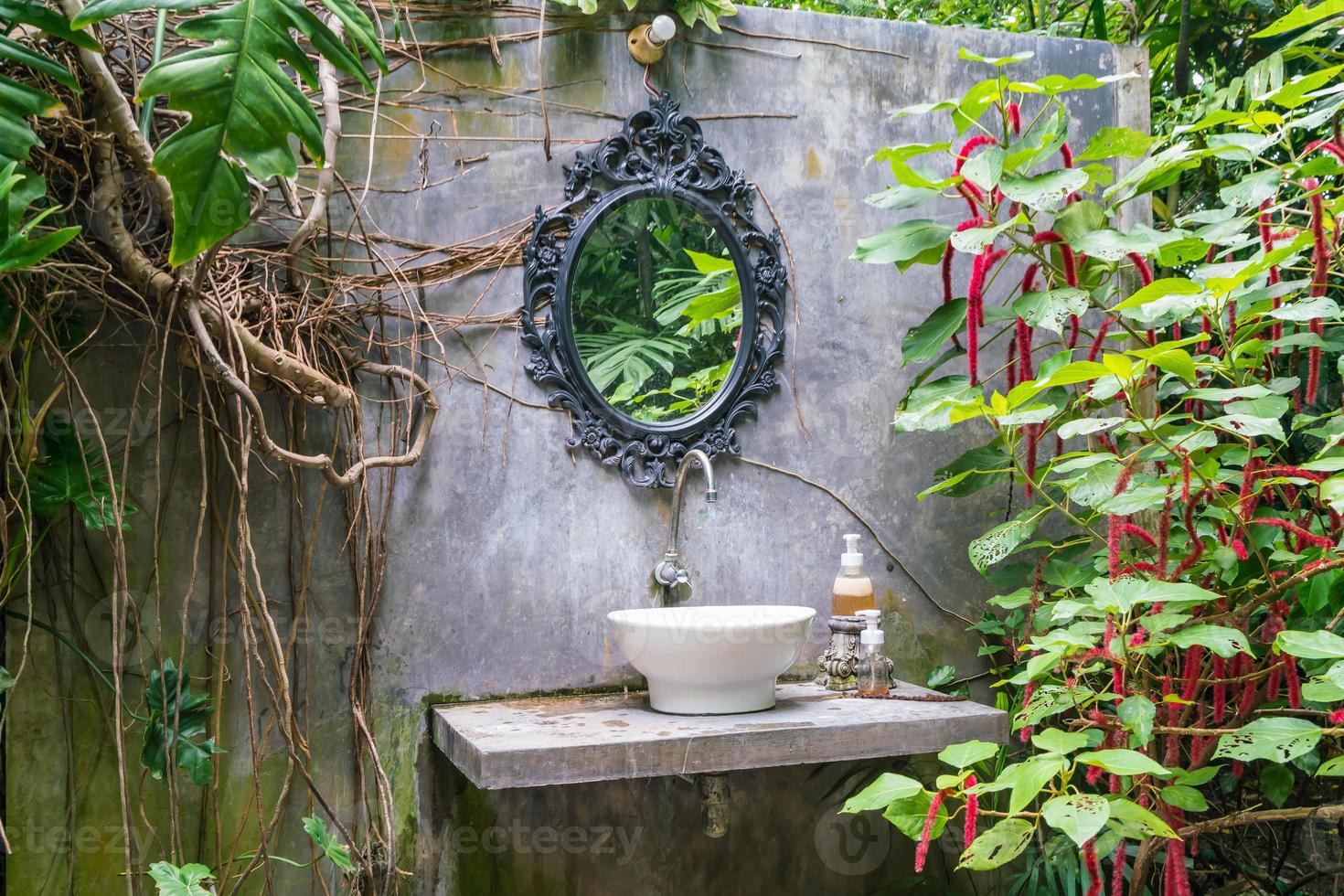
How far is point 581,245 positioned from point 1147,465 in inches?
57.6

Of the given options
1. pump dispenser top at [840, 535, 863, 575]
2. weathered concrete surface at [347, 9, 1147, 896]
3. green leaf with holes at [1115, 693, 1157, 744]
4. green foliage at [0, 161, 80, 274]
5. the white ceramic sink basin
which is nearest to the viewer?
green foliage at [0, 161, 80, 274]

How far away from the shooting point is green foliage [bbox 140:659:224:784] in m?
1.88

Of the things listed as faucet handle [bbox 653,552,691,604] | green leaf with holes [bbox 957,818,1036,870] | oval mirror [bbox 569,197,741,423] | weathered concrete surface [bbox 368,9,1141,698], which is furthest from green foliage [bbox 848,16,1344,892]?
faucet handle [bbox 653,552,691,604]

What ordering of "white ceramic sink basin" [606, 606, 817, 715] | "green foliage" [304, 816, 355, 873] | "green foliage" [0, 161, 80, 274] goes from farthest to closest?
"white ceramic sink basin" [606, 606, 817, 715]
"green foliage" [304, 816, 355, 873]
"green foliage" [0, 161, 80, 274]

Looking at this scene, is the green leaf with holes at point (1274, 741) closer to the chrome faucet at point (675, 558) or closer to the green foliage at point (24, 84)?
the chrome faucet at point (675, 558)

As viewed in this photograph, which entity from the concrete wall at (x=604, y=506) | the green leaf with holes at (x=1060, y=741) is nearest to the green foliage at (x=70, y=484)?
the concrete wall at (x=604, y=506)

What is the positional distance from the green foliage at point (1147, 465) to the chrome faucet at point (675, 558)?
0.48 m

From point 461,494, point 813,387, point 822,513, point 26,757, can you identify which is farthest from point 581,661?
point 26,757

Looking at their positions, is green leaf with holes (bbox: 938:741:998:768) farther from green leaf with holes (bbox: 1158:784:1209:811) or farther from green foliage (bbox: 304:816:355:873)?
green foliage (bbox: 304:816:355:873)

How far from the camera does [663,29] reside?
2389 mm

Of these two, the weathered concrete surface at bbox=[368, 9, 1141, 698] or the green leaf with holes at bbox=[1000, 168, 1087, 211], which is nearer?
the green leaf with holes at bbox=[1000, 168, 1087, 211]

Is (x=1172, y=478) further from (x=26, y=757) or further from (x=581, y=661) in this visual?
(x=26, y=757)

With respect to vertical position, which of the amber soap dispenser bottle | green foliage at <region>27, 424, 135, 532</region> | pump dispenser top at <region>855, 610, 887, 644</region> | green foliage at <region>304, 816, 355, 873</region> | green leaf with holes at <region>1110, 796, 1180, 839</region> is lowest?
green foliage at <region>304, 816, 355, 873</region>

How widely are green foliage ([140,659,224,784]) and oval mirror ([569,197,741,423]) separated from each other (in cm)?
103
